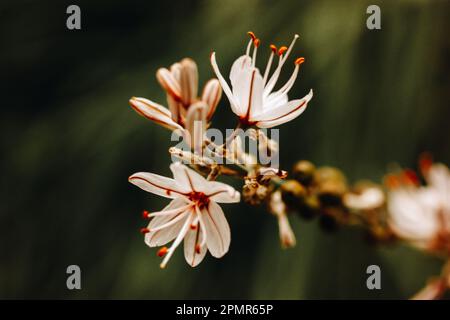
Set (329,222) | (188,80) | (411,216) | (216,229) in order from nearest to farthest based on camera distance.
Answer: (188,80), (216,229), (329,222), (411,216)

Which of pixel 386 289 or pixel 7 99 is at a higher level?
pixel 7 99

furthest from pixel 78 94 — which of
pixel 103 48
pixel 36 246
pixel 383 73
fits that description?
pixel 383 73

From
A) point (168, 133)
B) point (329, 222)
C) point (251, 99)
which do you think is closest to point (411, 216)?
point (329, 222)

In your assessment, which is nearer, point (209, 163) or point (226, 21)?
point (209, 163)


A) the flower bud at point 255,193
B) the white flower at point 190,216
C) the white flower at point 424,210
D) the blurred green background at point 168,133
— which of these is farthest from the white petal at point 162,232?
the blurred green background at point 168,133

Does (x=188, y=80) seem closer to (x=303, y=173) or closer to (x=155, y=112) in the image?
(x=155, y=112)

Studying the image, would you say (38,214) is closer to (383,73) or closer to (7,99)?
(7,99)
